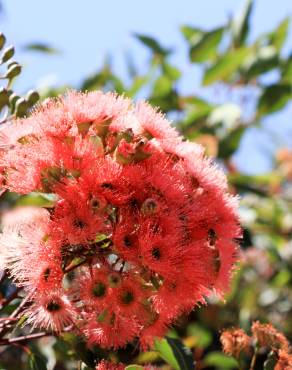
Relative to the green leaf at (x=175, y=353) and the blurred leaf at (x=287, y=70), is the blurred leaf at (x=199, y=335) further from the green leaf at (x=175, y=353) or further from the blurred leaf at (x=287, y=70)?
the blurred leaf at (x=287, y=70)

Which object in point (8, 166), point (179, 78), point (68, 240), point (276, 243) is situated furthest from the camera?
point (276, 243)

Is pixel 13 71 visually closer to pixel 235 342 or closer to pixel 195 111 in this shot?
pixel 235 342

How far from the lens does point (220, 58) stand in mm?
3779

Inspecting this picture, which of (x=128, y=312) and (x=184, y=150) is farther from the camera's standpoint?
(x=184, y=150)

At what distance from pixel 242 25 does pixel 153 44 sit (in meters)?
0.54

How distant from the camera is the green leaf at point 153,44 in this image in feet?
12.4

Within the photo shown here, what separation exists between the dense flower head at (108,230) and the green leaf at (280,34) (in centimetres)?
227

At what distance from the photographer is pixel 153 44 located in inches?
150

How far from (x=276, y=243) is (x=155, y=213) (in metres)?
2.45

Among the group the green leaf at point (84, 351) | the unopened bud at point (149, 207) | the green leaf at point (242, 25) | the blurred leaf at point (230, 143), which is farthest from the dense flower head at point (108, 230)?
the green leaf at point (242, 25)

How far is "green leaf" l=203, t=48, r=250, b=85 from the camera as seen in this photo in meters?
3.74

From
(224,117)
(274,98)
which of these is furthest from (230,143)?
(274,98)

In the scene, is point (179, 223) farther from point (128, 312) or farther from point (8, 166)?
point (8, 166)

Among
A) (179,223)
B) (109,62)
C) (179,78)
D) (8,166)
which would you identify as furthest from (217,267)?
(109,62)
